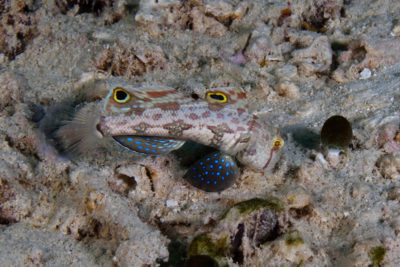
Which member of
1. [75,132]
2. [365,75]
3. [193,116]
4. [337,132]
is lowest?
[75,132]

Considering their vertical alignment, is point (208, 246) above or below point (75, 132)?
below

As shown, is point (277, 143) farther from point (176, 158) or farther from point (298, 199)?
point (176, 158)

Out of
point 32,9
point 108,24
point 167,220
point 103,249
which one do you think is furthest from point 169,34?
point 103,249

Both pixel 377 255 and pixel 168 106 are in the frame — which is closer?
pixel 377 255

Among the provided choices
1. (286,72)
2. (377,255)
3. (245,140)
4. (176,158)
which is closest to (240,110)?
(245,140)

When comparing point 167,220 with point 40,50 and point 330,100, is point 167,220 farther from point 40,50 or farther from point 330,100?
point 40,50

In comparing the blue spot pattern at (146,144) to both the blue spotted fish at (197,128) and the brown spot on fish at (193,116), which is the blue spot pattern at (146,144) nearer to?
the blue spotted fish at (197,128)

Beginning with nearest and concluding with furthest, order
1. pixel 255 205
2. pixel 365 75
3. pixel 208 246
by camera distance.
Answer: pixel 208 246
pixel 255 205
pixel 365 75

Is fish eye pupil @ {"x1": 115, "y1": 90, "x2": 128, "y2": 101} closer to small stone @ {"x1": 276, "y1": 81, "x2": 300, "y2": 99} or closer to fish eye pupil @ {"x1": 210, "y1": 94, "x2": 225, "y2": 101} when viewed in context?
fish eye pupil @ {"x1": 210, "y1": 94, "x2": 225, "y2": 101}
